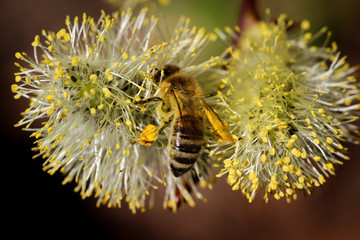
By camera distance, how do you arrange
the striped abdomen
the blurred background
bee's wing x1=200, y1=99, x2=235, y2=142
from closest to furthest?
the striped abdomen
bee's wing x1=200, y1=99, x2=235, y2=142
the blurred background

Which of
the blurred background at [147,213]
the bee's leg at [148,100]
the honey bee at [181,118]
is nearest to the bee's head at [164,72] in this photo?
the honey bee at [181,118]

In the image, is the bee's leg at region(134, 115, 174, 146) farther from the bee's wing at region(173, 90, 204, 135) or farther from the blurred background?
the blurred background

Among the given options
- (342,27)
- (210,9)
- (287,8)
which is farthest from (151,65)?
(342,27)

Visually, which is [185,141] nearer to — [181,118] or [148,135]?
[181,118]

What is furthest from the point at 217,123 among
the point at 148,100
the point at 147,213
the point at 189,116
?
the point at 147,213

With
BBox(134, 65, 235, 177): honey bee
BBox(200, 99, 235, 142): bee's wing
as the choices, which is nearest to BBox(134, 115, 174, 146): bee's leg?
BBox(134, 65, 235, 177): honey bee

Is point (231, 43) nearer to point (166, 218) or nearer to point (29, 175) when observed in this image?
point (166, 218)
